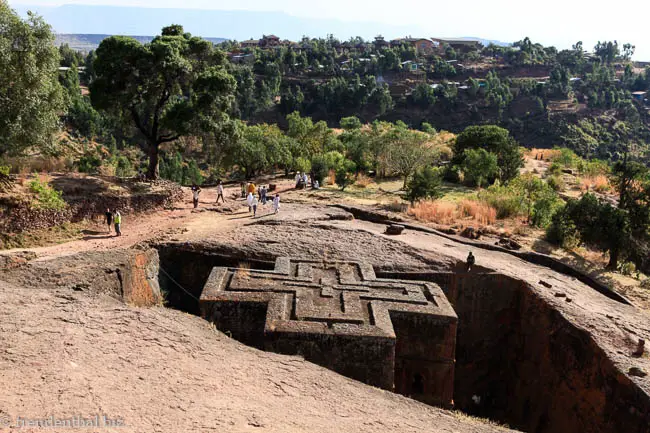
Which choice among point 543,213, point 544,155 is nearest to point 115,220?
point 543,213

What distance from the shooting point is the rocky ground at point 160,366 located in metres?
6.46

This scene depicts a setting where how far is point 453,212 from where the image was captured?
2184 cm

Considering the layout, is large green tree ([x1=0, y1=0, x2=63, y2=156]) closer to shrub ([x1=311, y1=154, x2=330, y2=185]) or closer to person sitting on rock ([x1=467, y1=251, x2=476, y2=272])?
person sitting on rock ([x1=467, y1=251, x2=476, y2=272])

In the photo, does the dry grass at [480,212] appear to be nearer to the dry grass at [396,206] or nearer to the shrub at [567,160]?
the dry grass at [396,206]

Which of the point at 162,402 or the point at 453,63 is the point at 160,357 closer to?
the point at 162,402

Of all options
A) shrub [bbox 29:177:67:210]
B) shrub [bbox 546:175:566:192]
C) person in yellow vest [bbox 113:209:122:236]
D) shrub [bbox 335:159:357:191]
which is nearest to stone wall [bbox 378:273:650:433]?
person in yellow vest [bbox 113:209:122:236]

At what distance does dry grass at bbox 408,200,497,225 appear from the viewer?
69.3 feet

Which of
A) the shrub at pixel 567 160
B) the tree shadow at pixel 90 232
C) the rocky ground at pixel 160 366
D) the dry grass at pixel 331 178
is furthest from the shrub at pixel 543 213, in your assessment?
the shrub at pixel 567 160

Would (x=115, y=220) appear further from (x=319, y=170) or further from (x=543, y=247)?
(x=543, y=247)

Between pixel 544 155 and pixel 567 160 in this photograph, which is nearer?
pixel 567 160

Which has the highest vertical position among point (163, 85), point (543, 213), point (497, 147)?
point (163, 85)

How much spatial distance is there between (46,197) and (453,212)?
15.7 m

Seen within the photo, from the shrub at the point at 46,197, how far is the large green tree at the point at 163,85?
5161 mm

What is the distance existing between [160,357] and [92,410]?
5.43ft
